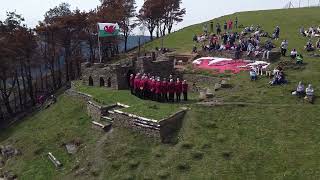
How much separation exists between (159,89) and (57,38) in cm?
3186

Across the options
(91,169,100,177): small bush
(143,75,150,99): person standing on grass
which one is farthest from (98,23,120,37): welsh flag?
(91,169,100,177): small bush

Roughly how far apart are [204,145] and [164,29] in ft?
173

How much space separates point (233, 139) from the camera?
24.3 meters

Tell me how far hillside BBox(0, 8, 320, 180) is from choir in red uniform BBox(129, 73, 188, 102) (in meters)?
0.91

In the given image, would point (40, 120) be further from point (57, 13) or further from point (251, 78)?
point (57, 13)

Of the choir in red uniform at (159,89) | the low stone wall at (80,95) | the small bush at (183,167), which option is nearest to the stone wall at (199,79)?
the choir in red uniform at (159,89)

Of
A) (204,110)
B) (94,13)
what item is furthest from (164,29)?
(204,110)

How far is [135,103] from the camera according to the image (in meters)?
30.0

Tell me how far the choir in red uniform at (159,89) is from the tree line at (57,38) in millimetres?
21018

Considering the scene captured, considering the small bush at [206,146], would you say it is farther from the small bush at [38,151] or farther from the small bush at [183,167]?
the small bush at [38,151]

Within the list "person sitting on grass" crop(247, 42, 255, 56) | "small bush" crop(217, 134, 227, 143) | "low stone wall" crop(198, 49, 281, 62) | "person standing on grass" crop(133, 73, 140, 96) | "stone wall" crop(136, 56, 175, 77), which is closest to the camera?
"small bush" crop(217, 134, 227, 143)

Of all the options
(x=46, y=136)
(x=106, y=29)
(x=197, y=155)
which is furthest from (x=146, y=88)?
(x=106, y=29)

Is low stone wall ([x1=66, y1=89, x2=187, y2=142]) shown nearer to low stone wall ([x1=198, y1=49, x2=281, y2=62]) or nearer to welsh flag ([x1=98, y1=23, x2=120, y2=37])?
welsh flag ([x1=98, y1=23, x2=120, y2=37])

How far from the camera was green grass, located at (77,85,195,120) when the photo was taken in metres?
26.7
